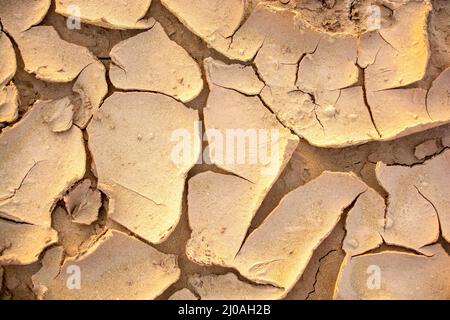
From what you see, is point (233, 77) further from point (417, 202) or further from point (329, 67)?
point (417, 202)

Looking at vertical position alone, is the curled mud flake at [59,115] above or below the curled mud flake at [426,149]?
below

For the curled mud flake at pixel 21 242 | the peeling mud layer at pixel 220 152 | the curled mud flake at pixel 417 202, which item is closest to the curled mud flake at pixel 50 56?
the peeling mud layer at pixel 220 152

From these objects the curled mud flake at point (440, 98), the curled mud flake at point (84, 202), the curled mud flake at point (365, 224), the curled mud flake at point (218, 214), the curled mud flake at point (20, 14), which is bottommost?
the curled mud flake at point (84, 202)

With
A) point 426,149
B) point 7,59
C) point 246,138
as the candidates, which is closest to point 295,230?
point 246,138

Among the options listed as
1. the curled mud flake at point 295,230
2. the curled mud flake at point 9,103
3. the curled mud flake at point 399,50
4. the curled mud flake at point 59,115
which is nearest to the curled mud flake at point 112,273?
the curled mud flake at point 295,230

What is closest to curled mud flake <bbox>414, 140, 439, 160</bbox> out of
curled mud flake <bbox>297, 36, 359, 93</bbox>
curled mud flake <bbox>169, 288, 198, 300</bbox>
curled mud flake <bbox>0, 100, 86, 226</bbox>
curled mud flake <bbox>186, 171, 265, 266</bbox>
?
curled mud flake <bbox>297, 36, 359, 93</bbox>

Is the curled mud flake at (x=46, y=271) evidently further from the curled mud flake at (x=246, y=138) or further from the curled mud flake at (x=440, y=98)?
the curled mud flake at (x=440, y=98)

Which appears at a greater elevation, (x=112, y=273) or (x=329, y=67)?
(x=329, y=67)
